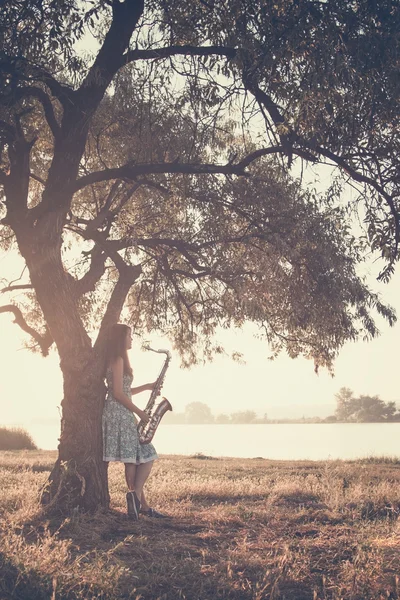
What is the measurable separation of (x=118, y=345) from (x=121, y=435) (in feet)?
4.43

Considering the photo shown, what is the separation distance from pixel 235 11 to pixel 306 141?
2095 mm

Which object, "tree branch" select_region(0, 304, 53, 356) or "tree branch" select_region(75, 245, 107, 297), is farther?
"tree branch" select_region(0, 304, 53, 356)

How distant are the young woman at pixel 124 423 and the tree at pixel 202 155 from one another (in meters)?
0.27

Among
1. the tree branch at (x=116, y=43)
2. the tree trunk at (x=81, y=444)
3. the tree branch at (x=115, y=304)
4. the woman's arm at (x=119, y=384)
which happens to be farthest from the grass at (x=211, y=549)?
the tree branch at (x=116, y=43)

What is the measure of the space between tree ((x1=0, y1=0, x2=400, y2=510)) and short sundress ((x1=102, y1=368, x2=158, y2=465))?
0.73ft

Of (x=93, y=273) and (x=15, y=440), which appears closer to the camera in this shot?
(x=93, y=273)

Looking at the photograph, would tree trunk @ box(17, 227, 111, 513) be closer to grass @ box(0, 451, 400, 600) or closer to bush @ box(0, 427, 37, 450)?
grass @ box(0, 451, 400, 600)

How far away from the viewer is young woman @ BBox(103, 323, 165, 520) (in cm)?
870

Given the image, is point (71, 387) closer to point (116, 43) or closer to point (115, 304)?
point (115, 304)

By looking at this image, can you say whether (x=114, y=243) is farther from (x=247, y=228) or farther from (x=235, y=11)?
(x=235, y=11)

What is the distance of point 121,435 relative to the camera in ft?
28.9

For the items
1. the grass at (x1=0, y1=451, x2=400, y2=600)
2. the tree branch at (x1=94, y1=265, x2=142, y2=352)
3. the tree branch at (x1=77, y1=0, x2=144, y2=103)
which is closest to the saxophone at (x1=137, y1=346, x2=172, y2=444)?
the tree branch at (x1=94, y1=265, x2=142, y2=352)

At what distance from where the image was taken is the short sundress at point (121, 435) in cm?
873

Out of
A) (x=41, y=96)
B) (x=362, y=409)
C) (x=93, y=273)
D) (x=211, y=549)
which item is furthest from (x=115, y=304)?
(x=362, y=409)
